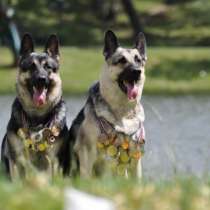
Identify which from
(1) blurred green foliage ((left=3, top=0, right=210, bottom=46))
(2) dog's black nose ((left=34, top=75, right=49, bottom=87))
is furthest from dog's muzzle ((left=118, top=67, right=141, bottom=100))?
(1) blurred green foliage ((left=3, top=0, right=210, bottom=46))

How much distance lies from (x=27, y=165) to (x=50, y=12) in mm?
46061

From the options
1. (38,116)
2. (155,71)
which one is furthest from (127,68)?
(155,71)

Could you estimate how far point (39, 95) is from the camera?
1053cm

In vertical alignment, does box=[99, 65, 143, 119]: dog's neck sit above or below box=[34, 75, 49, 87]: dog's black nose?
below

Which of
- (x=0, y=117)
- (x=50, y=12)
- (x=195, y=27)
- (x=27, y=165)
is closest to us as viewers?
(x=27, y=165)

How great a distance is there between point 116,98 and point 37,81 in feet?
2.84

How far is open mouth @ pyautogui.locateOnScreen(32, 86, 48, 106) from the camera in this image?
10477 mm

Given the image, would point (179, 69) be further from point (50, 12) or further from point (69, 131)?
point (69, 131)

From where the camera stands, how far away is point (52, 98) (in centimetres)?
1059

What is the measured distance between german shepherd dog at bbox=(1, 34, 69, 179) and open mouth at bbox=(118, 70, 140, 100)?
67 centimetres

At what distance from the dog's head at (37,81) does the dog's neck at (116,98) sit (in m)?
0.47

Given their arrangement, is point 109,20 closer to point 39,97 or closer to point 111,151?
point 39,97

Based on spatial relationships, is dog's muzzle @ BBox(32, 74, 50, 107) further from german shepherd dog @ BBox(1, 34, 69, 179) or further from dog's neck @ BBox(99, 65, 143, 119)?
dog's neck @ BBox(99, 65, 143, 119)

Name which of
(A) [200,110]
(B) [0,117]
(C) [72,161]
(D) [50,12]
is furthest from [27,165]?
(D) [50,12]
